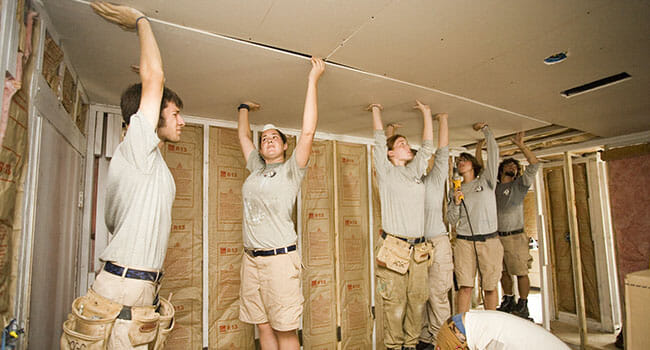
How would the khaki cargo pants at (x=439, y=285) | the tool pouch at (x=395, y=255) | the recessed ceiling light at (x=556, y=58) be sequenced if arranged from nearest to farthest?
the recessed ceiling light at (x=556, y=58) < the tool pouch at (x=395, y=255) < the khaki cargo pants at (x=439, y=285)

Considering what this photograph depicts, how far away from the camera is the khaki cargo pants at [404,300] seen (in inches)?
92.1

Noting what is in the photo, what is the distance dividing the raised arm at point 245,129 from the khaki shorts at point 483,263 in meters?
2.25

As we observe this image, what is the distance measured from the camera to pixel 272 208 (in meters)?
1.97

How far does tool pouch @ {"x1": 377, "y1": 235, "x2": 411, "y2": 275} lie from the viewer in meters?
2.31

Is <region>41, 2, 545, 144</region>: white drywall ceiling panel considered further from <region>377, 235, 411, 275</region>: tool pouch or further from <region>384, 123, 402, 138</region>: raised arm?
<region>377, 235, 411, 275</region>: tool pouch

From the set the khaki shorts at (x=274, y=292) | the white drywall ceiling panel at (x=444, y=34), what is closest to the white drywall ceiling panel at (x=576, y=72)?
the white drywall ceiling panel at (x=444, y=34)

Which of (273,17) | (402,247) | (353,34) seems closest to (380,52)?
(353,34)

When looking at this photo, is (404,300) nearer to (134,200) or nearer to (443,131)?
(443,131)

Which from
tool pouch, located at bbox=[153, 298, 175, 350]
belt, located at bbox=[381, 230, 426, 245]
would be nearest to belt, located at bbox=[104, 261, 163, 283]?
tool pouch, located at bbox=[153, 298, 175, 350]

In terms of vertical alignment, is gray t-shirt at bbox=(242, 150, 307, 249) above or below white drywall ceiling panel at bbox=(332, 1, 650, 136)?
below

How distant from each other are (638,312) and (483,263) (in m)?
1.69

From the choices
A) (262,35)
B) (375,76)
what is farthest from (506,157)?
(262,35)

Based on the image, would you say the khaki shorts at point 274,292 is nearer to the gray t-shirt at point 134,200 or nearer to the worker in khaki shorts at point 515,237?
the gray t-shirt at point 134,200

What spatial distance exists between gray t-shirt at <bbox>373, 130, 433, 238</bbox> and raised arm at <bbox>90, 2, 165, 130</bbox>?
1.58 meters
